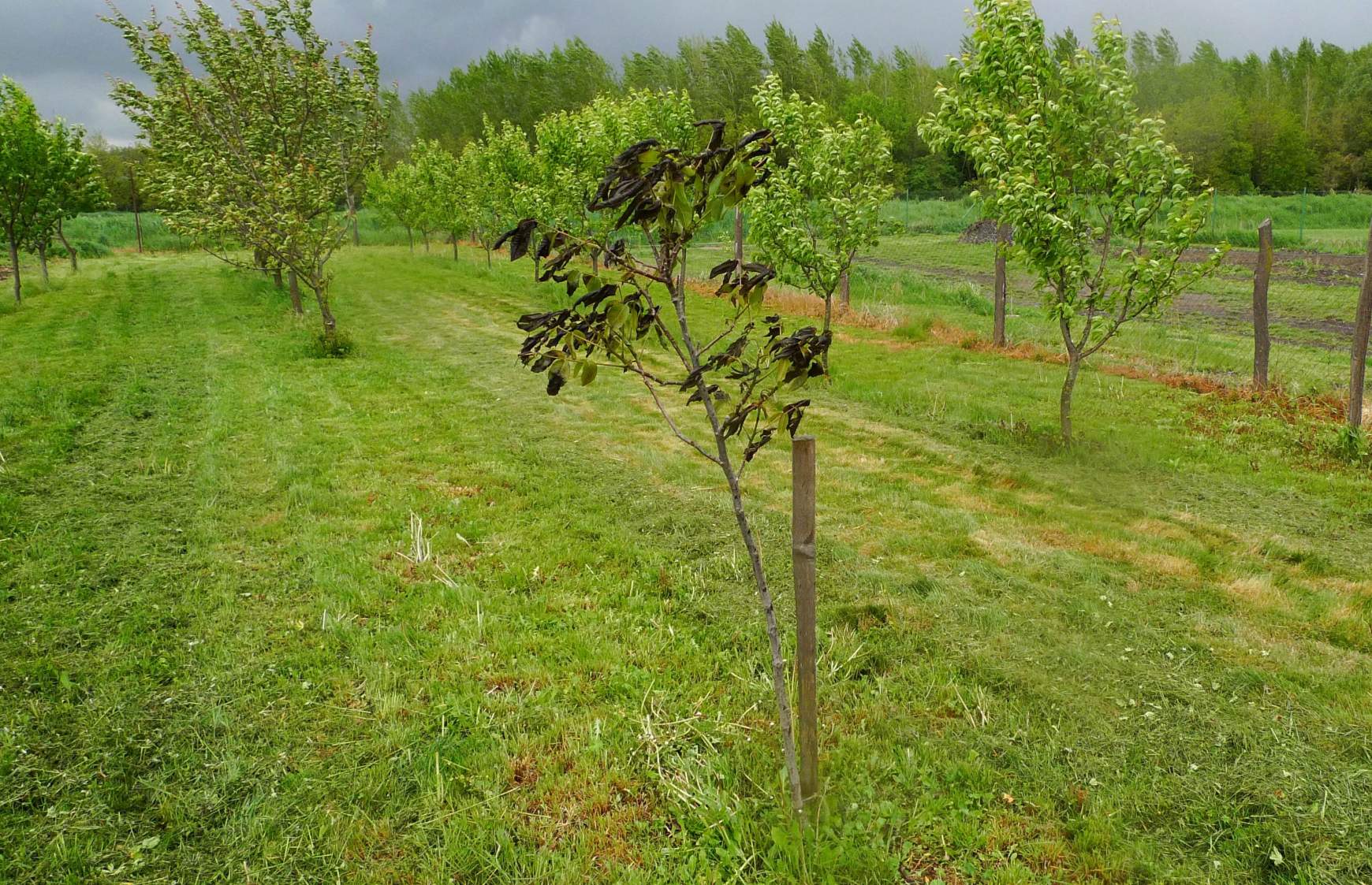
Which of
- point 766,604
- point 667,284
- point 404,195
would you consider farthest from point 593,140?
point 404,195

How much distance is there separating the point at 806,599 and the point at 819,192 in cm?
1011

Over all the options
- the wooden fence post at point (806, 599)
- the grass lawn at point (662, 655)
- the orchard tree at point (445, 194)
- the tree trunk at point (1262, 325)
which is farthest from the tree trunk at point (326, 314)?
the orchard tree at point (445, 194)

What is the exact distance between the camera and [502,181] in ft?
82.1

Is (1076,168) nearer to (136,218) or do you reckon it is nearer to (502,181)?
(502,181)

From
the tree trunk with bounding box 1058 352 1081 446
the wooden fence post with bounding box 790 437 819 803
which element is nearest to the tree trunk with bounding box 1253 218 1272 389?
the tree trunk with bounding box 1058 352 1081 446

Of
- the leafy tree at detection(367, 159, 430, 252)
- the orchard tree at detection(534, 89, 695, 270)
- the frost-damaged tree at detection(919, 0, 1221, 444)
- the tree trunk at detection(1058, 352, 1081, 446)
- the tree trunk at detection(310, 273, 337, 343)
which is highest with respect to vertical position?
the leafy tree at detection(367, 159, 430, 252)

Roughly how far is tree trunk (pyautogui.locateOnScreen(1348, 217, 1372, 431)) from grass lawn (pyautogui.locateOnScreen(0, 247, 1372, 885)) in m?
0.41

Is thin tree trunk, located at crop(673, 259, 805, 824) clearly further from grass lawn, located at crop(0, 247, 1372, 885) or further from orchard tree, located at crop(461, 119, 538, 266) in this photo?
orchard tree, located at crop(461, 119, 538, 266)

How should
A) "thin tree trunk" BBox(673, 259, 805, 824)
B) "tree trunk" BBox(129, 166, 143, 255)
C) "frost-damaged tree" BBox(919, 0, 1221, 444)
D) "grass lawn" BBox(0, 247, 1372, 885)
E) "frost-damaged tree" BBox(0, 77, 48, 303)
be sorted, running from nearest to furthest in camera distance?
1. "thin tree trunk" BBox(673, 259, 805, 824)
2. "grass lawn" BBox(0, 247, 1372, 885)
3. "frost-damaged tree" BBox(919, 0, 1221, 444)
4. "frost-damaged tree" BBox(0, 77, 48, 303)
5. "tree trunk" BBox(129, 166, 143, 255)

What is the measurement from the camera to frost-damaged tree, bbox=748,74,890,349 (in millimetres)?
11352

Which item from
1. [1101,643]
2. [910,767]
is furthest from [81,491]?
[1101,643]

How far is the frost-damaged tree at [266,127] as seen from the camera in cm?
1338

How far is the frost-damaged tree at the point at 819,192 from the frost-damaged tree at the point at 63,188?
830 inches

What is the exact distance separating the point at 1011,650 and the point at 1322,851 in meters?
1.61
